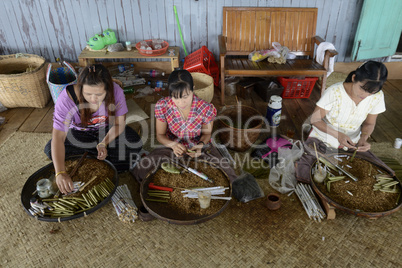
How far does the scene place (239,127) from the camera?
10.2 feet

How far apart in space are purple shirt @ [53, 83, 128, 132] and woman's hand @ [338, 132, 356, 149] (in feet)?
6.60

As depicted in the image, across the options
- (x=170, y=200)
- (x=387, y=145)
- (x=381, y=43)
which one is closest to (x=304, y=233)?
(x=170, y=200)

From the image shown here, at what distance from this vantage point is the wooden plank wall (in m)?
4.23

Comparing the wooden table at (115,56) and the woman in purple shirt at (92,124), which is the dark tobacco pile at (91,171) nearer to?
the woman in purple shirt at (92,124)

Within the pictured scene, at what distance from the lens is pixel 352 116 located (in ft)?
8.63

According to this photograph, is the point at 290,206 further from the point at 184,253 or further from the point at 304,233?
the point at 184,253

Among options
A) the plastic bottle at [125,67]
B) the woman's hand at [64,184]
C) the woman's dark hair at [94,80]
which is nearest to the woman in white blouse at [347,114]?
the woman's dark hair at [94,80]

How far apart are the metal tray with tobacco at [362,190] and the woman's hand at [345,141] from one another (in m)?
0.18

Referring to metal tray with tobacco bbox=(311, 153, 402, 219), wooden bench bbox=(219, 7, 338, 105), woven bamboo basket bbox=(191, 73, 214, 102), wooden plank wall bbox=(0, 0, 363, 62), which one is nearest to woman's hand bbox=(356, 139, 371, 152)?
metal tray with tobacco bbox=(311, 153, 402, 219)

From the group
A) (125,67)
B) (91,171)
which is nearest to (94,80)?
(91,171)

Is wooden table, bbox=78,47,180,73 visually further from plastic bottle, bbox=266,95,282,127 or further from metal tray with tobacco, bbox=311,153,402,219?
metal tray with tobacco, bbox=311,153,402,219

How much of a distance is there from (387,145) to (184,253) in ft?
8.53

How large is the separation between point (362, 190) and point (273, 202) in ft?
2.21

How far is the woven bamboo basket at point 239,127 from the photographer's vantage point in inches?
116
